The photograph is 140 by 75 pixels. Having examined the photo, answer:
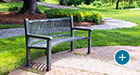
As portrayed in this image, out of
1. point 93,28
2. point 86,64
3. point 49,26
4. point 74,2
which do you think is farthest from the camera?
point 74,2

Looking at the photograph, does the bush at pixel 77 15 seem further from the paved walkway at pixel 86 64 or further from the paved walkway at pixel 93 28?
the paved walkway at pixel 86 64

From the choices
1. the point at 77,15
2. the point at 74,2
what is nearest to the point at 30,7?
the point at 77,15

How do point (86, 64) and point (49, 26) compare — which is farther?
point (49, 26)

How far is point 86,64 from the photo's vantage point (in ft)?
15.1

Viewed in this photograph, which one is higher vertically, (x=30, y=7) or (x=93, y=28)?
(x=30, y=7)

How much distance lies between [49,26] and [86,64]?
1.35 m

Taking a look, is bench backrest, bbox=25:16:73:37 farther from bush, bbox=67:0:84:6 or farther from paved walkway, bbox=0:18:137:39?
bush, bbox=67:0:84:6

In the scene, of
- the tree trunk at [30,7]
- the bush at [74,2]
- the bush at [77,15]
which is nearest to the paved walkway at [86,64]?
the bush at [77,15]

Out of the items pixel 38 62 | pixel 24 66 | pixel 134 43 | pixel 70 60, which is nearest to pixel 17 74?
pixel 24 66

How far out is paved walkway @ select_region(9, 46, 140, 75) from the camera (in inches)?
161

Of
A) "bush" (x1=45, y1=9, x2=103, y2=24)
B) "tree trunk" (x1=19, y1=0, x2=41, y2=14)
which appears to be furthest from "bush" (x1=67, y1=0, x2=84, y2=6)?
"bush" (x1=45, y1=9, x2=103, y2=24)

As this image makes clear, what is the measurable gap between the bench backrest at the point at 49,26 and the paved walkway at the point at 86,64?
23.4 inches

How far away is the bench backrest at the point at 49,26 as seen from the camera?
4.46 m

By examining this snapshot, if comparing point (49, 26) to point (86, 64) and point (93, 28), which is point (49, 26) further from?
point (93, 28)
